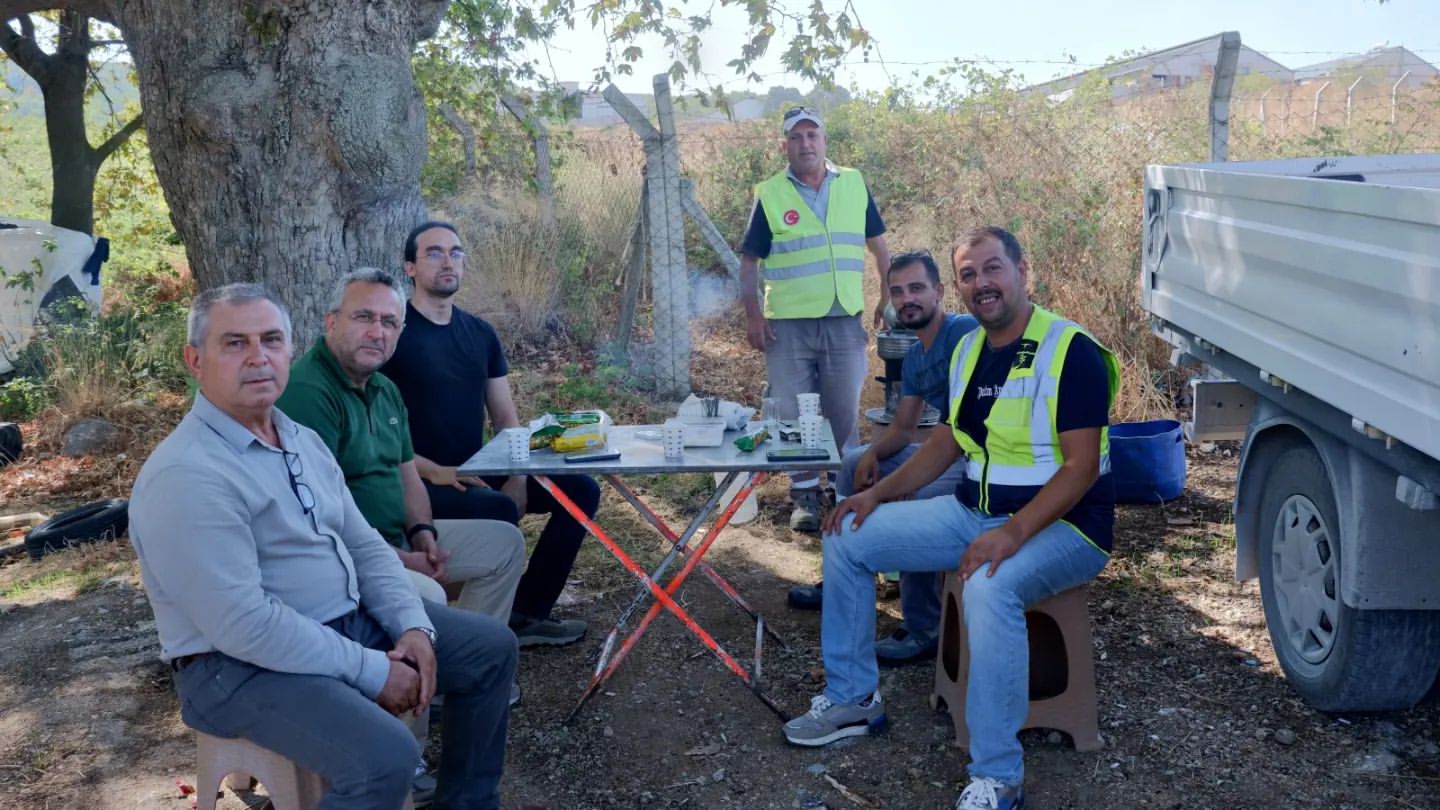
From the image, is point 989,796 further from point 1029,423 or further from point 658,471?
point 658,471

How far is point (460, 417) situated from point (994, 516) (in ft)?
6.48

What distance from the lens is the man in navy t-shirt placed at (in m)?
4.07

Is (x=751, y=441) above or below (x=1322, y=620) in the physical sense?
above

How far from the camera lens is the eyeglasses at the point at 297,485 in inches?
104

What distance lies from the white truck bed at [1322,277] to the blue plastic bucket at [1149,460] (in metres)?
0.94

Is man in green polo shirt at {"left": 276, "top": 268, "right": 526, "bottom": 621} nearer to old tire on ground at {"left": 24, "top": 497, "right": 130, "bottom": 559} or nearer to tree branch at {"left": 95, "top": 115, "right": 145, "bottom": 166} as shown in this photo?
old tire on ground at {"left": 24, "top": 497, "right": 130, "bottom": 559}

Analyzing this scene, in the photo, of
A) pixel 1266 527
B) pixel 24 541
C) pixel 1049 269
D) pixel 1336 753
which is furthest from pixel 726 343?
pixel 1336 753

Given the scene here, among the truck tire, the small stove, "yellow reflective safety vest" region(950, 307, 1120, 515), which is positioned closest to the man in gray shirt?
"yellow reflective safety vest" region(950, 307, 1120, 515)

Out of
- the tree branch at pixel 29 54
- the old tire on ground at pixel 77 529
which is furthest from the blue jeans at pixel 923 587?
the tree branch at pixel 29 54

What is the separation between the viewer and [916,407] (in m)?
4.14

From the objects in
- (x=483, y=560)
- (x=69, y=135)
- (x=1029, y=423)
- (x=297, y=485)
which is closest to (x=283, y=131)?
(x=483, y=560)

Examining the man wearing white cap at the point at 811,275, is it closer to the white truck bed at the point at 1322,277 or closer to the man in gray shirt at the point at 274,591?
the white truck bed at the point at 1322,277

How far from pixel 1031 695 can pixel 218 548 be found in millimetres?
2343

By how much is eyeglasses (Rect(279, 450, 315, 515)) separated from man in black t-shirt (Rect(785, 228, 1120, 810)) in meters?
1.59
